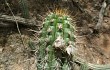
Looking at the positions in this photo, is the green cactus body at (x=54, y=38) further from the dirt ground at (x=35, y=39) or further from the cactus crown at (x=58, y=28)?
the dirt ground at (x=35, y=39)

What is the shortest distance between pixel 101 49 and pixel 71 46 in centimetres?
214

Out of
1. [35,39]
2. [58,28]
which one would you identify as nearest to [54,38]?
[58,28]

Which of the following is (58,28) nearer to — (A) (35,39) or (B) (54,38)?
(B) (54,38)

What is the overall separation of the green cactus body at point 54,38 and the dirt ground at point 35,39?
1158 mm

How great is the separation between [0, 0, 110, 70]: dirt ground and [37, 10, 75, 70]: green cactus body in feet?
3.80

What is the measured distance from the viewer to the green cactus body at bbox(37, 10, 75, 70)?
2783 millimetres

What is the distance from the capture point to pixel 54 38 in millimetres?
2803

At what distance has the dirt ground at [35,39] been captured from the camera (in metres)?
4.34

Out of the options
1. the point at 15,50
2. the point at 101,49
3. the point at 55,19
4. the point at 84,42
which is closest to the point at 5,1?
the point at 15,50

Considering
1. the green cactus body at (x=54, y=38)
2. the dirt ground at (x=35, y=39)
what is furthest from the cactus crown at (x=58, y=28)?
the dirt ground at (x=35, y=39)

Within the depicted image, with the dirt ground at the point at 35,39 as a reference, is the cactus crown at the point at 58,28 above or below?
above

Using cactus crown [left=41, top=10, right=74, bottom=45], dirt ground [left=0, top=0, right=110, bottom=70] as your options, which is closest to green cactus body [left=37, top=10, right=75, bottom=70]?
cactus crown [left=41, top=10, right=74, bottom=45]

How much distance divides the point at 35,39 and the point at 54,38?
1.46m

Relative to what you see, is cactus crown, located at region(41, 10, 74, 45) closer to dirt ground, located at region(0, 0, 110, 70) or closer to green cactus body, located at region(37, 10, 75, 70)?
green cactus body, located at region(37, 10, 75, 70)
